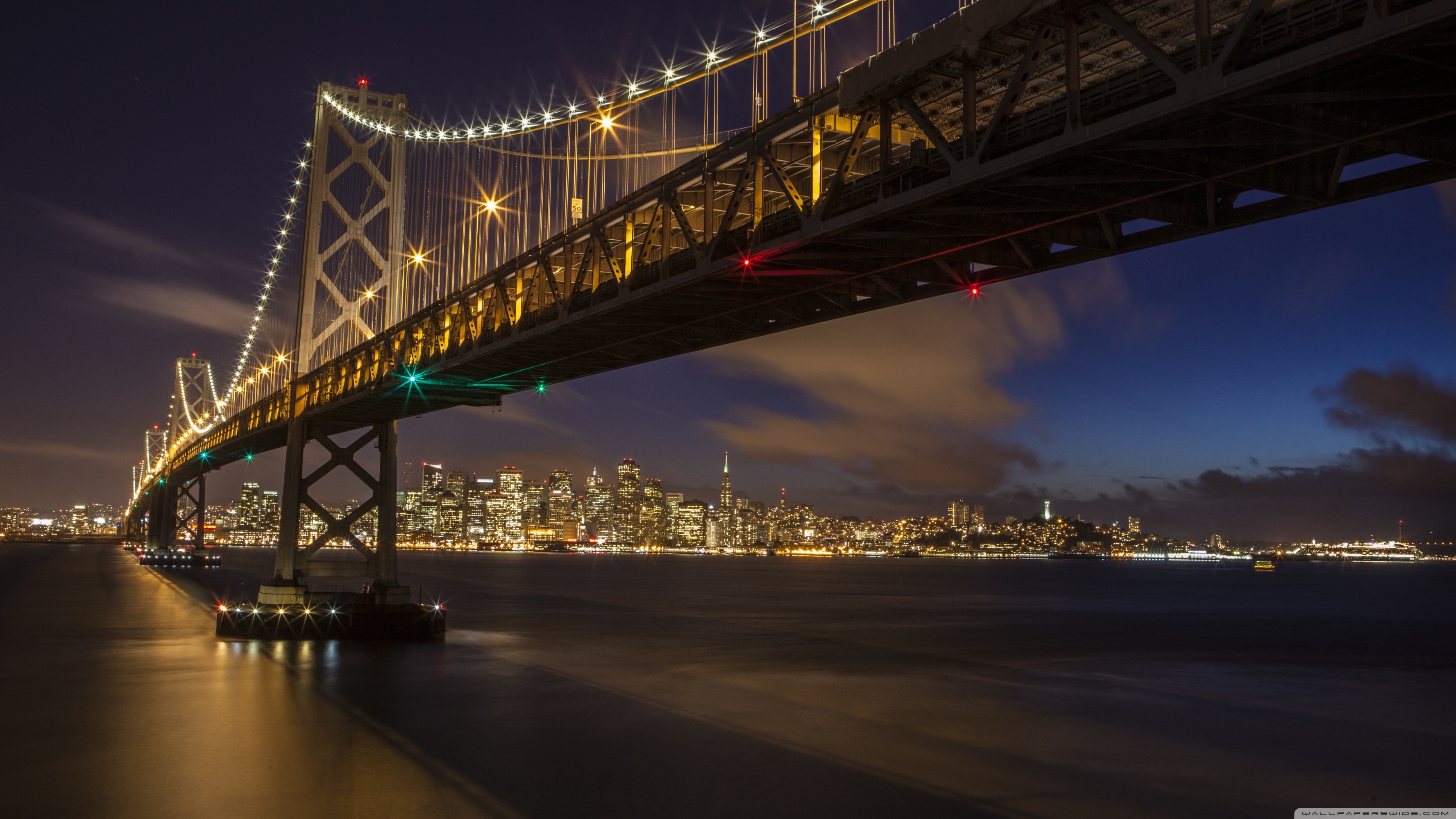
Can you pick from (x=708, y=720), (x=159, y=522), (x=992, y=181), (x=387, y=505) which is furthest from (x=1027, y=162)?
(x=159, y=522)

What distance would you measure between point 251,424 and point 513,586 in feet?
143

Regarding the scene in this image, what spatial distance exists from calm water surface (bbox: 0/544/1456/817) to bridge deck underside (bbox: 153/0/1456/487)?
8117 mm

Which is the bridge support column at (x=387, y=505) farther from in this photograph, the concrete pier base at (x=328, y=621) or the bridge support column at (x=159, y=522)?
the bridge support column at (x=159, y=522)

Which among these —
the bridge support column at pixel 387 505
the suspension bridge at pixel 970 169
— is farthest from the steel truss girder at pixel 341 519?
the suspension bridge at pixel 970 169

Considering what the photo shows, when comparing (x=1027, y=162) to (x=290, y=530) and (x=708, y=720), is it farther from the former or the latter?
(x=290, y=530)

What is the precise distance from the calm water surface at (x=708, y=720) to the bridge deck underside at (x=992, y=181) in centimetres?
812

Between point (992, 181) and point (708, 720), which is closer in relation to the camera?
point (992, 181)

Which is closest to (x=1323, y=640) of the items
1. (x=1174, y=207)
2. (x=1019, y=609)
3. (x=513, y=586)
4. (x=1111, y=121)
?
(x=1019, y=609)

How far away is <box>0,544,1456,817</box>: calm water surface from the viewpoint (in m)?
15.9

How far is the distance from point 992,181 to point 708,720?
14.6 m

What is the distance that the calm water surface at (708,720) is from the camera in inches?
625

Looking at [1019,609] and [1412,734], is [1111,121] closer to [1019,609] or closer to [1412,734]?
[1412,734]

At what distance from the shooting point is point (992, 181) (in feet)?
39.0

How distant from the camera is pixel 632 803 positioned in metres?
15.2
